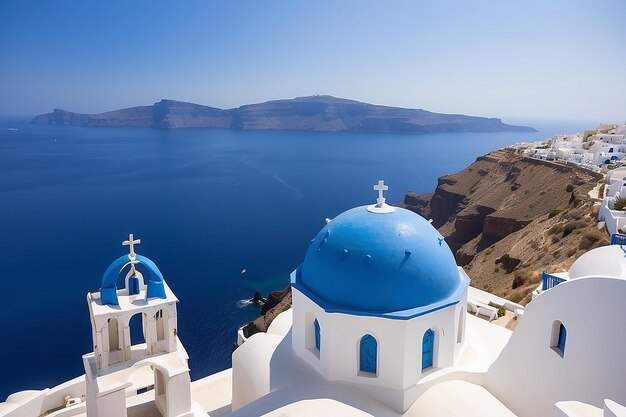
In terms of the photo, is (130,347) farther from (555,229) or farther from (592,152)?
(592,152)

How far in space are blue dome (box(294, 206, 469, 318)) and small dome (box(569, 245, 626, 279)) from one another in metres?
2.54

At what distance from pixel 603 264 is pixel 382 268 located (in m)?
4.36

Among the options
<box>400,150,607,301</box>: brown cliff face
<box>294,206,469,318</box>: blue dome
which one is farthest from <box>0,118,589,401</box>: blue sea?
<box>294,206,469,318</box>: blue dome

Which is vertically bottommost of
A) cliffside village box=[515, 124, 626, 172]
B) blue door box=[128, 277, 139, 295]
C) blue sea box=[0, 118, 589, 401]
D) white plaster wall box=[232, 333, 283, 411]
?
blue sea box=[0, 118, 589, 401]

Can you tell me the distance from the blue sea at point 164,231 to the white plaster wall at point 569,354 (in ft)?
81.7

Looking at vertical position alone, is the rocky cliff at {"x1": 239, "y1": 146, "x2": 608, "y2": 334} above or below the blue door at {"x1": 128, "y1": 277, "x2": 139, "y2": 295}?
below

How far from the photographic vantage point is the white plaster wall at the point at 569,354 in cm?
667

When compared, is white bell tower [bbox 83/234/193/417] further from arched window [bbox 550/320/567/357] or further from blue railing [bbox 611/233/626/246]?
blue railing [bbox 611/233/626/246]

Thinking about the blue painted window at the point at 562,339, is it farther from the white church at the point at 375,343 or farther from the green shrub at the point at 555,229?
the green shrub at the point at 555,229

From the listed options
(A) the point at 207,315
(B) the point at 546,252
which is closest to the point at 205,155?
(A) the point at 207,315

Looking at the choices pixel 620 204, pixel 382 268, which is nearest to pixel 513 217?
pixel 620 204

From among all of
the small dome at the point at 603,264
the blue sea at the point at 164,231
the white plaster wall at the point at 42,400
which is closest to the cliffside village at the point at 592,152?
the blue sea at the point at 164,231

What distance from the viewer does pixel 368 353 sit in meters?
9.33

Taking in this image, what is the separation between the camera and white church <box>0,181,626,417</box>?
828cm
